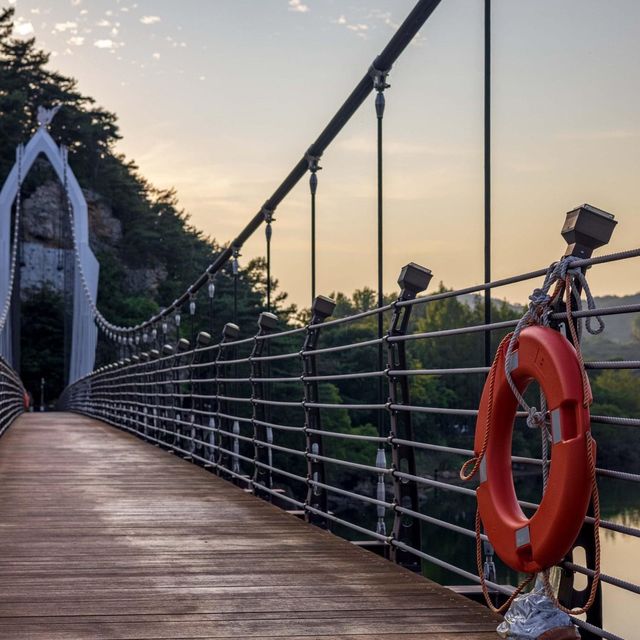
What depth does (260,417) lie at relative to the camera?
618cm

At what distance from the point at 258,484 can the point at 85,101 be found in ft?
148

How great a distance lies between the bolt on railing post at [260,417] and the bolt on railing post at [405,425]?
216 cm

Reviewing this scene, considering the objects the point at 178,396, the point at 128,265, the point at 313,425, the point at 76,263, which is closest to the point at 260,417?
the point at 313,425

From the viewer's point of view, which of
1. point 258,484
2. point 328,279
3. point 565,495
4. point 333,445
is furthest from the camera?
point 333,445

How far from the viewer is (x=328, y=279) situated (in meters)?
19.5

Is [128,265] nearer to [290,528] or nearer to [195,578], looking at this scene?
[290,528]

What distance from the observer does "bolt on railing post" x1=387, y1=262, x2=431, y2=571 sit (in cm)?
353

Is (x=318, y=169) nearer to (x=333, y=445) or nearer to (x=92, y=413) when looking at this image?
(x=92, y=413)

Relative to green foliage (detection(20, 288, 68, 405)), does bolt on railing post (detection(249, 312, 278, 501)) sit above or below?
below

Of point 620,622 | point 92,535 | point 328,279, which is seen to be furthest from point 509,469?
point 620,622

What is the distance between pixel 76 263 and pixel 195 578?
93.9ft

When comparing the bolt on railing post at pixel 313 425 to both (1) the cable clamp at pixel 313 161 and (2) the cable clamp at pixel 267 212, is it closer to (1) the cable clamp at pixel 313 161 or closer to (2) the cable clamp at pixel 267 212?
(1) the cable clamp at pixel 313 161

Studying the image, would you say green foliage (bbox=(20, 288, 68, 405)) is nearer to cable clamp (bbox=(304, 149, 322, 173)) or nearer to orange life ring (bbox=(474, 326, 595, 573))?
cable clamp (bbox=(304, 149, 322, 173))

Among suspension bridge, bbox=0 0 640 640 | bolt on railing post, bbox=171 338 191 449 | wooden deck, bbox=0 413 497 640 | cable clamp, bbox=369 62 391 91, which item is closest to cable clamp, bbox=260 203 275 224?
suspension bridge, bbox=0 0 640 640
